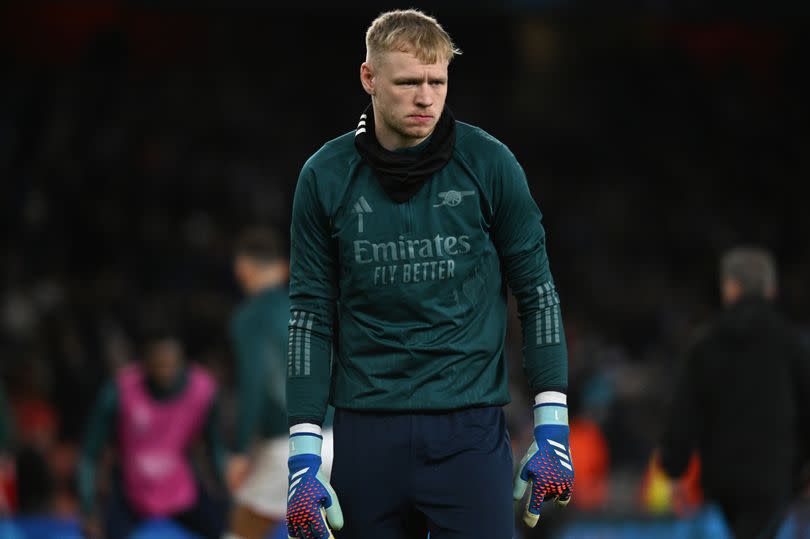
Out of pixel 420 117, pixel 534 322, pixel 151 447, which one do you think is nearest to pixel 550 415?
pixel 534 322

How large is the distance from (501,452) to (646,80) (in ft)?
52.5

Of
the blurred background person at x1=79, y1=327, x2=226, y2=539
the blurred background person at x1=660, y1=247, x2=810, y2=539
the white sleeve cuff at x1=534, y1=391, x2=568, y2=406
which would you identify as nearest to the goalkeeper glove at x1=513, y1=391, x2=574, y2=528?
the white sleeve cuff at x1=534, y1=391, x2=568, y2=406

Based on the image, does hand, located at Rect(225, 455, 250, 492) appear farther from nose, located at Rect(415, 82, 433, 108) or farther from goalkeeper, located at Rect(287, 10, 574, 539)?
nose, located at Rect(415, 82, 433, 108)

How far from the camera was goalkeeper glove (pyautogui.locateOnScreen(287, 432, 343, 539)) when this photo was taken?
2.95 metres

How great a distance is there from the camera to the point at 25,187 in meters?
13.9

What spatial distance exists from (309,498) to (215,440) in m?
4.09

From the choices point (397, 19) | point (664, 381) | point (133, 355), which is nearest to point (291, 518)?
point (397, 19)

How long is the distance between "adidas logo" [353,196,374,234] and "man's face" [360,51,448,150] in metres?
0.17

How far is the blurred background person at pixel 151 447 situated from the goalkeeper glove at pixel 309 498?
381 centimetres

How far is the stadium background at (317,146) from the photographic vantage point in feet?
36.9

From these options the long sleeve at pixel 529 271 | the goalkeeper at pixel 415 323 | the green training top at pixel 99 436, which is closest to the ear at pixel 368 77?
the goalkeeper at pixel 415 323

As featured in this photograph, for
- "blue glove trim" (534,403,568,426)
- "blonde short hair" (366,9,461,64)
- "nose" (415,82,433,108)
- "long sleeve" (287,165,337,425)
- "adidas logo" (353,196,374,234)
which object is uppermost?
"blonde short hair" (366,9,461,64)

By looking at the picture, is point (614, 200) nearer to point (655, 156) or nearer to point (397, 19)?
point (655, 156)

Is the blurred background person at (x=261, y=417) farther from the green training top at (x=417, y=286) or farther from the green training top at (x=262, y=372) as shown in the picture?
the green training top at (x=417, y=286)
